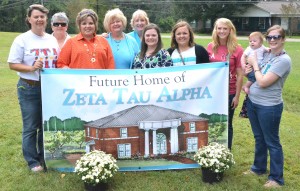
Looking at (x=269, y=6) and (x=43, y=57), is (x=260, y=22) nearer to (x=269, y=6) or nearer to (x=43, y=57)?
(x=269, y=6)

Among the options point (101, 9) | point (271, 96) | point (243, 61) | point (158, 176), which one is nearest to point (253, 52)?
point (243, 61)

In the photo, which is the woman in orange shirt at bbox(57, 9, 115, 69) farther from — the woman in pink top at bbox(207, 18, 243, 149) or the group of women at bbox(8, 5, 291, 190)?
the woman in pink top at bbox(207, 18, 243, 149)

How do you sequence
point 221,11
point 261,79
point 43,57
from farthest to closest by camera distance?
1. point 221,11
2. point 43,57
3. point 261,79

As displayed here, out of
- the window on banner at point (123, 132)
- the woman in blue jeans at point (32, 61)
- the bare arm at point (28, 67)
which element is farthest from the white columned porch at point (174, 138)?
the bare arm at point (28, 67)

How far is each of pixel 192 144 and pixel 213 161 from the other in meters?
0.48

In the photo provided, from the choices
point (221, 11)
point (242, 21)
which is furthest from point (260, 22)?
point (221, 11)

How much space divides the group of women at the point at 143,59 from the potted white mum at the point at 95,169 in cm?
98

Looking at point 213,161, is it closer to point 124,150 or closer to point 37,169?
point 124,150

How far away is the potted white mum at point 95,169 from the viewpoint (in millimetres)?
4230

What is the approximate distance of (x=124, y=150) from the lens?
189 inches

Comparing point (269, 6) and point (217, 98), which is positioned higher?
point (269, 6)

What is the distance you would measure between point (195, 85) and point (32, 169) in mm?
2449

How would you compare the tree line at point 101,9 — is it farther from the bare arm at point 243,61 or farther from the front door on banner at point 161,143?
the bare arm at point 243,61

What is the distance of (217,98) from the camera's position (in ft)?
15.8
